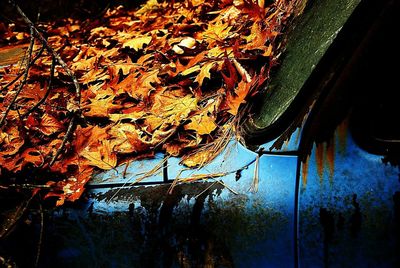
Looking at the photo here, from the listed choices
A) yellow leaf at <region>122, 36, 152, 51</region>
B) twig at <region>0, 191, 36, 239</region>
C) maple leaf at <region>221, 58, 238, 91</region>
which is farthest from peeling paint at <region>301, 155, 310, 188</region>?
yellow leaf at <region>122, 36, 152, 51</region>

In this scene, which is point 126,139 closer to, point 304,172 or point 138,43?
point 304,172

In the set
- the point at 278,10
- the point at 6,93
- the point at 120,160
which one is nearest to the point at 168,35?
the point at 278,10

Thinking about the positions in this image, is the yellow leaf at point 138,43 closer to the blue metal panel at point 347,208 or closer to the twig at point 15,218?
the twig at point 15,218

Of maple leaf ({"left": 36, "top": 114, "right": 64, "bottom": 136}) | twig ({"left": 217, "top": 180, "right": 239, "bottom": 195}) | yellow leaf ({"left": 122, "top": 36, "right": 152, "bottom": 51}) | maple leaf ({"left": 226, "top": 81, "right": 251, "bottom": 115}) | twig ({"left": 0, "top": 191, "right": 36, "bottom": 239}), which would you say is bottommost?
twig ({"left": 0, "top": 191, "right": 36, "bottom": 239})

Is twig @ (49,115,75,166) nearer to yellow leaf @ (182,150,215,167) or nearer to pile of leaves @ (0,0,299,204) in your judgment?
pile of leaves @ (0,0,299,204)

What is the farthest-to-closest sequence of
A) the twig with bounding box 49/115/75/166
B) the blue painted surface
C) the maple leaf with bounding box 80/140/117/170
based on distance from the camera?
the twig with bounding box 49/115/75/166 → the maple leaf with bounding box 80/140/117/170 → the blue painted surface

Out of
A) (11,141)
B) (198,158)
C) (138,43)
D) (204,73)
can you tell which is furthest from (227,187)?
(138,43)

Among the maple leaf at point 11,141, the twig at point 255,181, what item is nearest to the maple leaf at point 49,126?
the maple leaf at point 11,141
